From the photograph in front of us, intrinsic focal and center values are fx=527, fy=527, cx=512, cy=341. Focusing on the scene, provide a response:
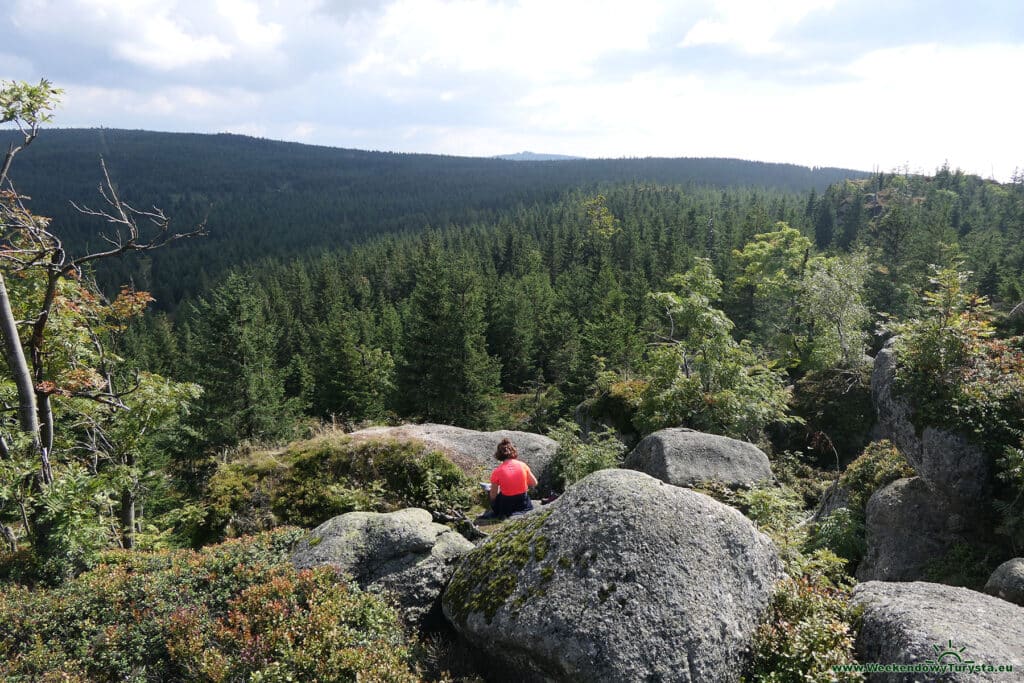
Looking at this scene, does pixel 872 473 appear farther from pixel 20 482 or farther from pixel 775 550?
pixel 20 482

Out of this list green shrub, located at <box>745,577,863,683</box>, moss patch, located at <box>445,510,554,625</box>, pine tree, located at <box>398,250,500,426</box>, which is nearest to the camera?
green shrub, located at <box>745,577,863,683</box>

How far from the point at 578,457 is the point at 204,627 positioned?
7863mm

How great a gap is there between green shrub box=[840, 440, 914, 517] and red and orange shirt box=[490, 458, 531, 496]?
6.92 metres

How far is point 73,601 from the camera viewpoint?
5480mm

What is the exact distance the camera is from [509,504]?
882 cm

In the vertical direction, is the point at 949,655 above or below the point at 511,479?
above

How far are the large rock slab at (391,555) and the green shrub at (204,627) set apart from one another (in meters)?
0.43

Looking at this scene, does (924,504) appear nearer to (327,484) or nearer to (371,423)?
(327,484)

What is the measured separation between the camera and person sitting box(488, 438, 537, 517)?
28.5ft

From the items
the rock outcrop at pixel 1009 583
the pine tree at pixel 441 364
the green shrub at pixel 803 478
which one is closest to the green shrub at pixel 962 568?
the rock outcrop at pixel 1009 583

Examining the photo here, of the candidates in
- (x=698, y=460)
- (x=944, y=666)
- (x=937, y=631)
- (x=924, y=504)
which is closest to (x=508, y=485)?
(x=698, y=460)

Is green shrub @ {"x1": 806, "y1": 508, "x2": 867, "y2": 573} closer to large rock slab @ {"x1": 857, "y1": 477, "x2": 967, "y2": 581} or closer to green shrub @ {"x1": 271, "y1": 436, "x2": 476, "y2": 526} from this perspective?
large rock slab @ {"x1": 857, "y1": 477, "x2": 967, "y2": 581}

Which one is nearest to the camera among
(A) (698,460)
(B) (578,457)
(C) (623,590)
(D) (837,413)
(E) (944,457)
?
(C) (623,590)

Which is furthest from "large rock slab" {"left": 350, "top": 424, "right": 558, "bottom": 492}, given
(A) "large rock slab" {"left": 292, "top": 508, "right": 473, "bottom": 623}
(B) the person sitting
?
(A) "large rock slab" {"left": 292, "top": 508, "right": 473, "bottom": 623}
